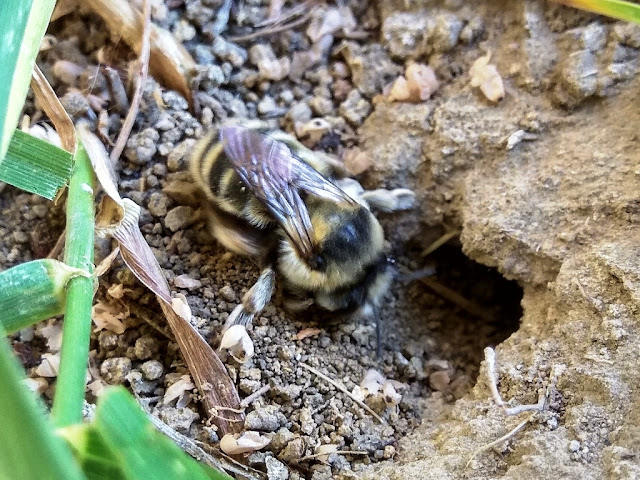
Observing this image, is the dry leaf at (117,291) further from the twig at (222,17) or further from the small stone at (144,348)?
the twig at (222,17)

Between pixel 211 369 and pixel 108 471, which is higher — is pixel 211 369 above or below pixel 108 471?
below

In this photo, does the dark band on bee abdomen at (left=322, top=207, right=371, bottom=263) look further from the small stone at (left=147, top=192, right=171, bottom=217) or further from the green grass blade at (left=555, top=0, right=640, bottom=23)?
the green grass blade at (left=555, top=0, right=640, bottom=23)

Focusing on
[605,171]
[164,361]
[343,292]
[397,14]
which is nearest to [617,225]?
[605,171]

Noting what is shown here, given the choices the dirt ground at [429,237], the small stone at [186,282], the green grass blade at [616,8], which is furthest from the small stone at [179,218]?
the green grass blade at [616,8]

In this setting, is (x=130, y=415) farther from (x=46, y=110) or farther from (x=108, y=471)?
(x=46, y=110)

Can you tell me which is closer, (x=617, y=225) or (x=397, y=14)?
(x=617, y=225)

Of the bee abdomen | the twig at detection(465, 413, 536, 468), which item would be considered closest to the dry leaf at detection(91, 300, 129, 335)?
the bee abdomen
